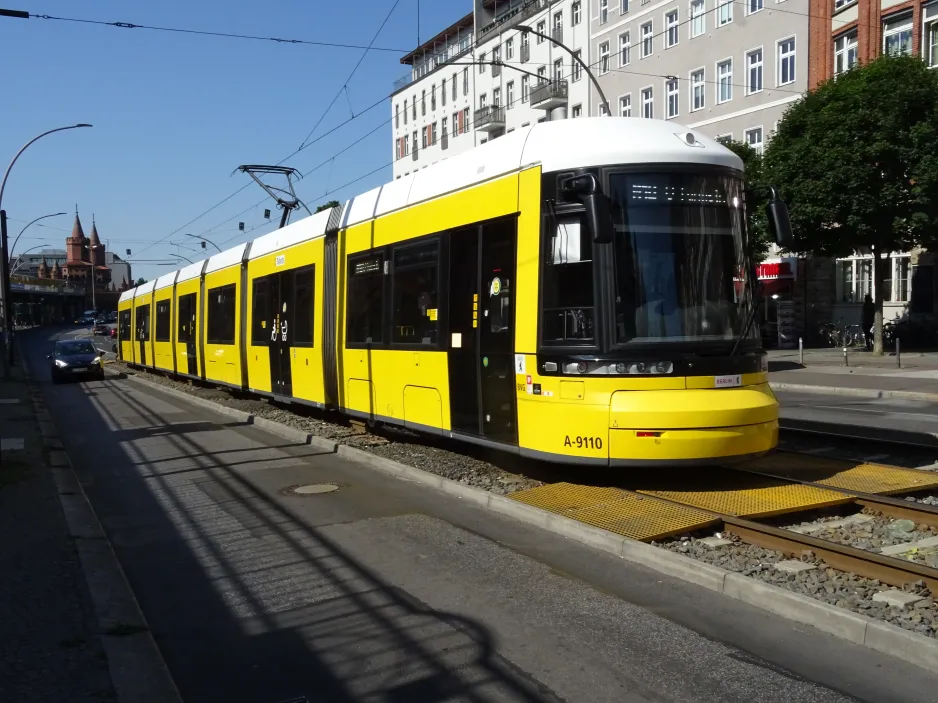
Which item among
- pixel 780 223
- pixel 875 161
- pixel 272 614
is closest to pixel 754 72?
pixel 875 161

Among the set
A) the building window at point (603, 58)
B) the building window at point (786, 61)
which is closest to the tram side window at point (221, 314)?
the building window at point (786, 61)

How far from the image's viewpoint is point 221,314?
21.3 m

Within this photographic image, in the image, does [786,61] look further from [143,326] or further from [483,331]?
[483,331]

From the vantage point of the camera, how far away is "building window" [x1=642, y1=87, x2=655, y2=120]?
4422 centimetres

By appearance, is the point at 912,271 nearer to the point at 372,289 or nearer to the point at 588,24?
the point at 588,24

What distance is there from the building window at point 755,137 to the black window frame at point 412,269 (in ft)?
99.5

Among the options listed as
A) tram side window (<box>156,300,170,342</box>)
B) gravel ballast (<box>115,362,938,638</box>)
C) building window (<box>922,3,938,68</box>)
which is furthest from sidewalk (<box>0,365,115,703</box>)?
building window (<box>922,3,938,68</box>)

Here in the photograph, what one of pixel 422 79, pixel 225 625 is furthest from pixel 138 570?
pixel 422 79

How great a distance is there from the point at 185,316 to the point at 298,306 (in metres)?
11.4

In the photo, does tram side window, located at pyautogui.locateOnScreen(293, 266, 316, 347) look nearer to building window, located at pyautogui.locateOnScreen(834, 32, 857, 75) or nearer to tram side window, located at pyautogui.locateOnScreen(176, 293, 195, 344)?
tram side window, located at pyautogui.locateOnScreen(176, 293, 195, 344)

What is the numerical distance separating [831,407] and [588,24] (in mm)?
36340

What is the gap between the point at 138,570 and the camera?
21.9 ft

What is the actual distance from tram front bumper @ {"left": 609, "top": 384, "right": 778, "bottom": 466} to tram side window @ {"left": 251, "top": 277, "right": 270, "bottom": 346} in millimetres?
10981

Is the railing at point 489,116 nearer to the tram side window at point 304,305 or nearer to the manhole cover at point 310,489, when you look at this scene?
the tram side window at point 304,305
